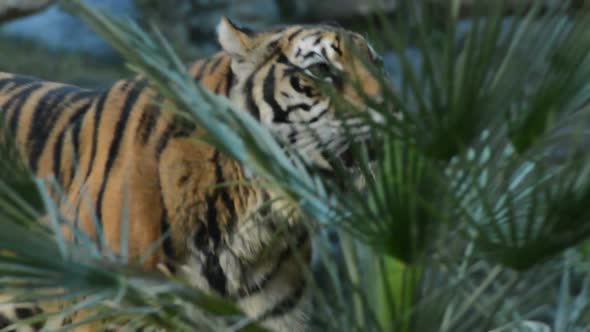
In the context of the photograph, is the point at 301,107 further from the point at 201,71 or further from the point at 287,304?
the point at 287,304

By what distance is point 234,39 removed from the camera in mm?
2848

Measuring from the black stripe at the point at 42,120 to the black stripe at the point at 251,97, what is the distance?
0.70 m

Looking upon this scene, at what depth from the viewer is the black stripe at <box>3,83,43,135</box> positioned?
10.3 feet

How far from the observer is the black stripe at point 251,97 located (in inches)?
111

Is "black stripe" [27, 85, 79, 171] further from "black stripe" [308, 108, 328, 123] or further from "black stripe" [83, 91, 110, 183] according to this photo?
"black stripe" [308, 108, 328, 123]

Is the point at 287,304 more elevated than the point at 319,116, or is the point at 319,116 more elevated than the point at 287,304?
the point at 319,116

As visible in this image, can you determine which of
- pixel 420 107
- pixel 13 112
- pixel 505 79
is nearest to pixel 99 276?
pixel 420 107

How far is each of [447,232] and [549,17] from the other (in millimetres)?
376

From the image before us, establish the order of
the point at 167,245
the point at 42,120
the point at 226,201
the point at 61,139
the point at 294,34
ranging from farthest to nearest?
the point at 42,120 < the point at 61,139 < the point at 294,34 < the point at 226,201 < the point at 167,245

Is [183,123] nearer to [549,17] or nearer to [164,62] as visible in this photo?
[164,62]

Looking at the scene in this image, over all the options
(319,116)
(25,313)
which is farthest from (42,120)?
(319,116)

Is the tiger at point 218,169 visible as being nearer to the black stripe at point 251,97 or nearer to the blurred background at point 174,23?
the black stripe at point 251,97

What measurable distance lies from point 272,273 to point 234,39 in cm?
72

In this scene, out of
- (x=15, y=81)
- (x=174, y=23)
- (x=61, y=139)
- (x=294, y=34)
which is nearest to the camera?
(x=294, y=34)
